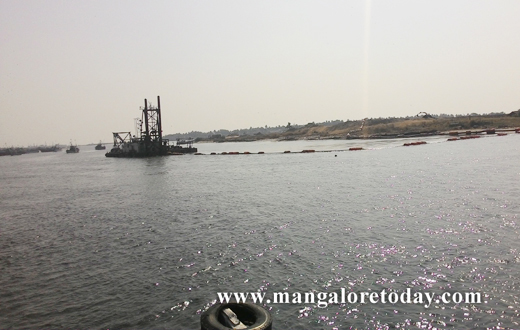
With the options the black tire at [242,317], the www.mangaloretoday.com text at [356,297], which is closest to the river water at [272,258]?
the www.mangaloretoday.com text at [356,297]

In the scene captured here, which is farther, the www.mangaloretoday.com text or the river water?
the www.mangaloretoday.com text

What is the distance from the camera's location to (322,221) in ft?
79.6

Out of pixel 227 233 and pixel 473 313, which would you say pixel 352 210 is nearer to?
pixel 227 233

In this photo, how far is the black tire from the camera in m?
7.45

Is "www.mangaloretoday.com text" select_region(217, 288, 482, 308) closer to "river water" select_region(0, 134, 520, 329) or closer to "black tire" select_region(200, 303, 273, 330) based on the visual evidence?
"river water" select_region(0, 134, 520, 329)

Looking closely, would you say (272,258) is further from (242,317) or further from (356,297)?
(242,317)

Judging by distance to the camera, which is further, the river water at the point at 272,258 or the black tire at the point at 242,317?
the river water at the point at 272,258

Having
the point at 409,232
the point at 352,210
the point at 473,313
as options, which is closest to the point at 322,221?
the point at 352,210

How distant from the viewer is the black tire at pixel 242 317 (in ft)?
24.5

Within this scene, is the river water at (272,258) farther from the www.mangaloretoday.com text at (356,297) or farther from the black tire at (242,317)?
the black tire at (242,317)

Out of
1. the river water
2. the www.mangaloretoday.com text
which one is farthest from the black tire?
the www.mangaloretoday.com text

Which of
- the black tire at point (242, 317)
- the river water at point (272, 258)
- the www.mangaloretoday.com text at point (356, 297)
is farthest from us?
the www.mangaloretoday.com text at point (356, 297)

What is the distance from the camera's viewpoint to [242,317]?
833 centimetres

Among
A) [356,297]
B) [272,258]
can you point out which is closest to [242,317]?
[356,297]
